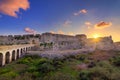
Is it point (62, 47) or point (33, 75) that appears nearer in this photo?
point (33, 75)

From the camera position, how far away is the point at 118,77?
40.0 ft

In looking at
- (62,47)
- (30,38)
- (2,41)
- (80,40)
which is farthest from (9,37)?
(80,40)

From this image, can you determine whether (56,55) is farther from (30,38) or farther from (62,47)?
(30,38)

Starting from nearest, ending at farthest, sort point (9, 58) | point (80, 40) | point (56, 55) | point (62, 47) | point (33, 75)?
1. point (33, 75)
2. point (9, 58)
3. point (56, 55)
4. point (62, 47)
5. point (80, 40)

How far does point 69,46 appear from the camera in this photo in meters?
41.8

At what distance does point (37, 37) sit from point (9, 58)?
29.8 meters

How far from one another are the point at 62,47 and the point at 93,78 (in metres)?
28.5

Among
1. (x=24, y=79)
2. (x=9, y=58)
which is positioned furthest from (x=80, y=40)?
(x=24, y=79)

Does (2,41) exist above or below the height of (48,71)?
above

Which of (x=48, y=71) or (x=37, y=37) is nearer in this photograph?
(x=48, y=71)

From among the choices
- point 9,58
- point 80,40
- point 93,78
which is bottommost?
point 93,78

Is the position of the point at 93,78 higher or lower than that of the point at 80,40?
lower

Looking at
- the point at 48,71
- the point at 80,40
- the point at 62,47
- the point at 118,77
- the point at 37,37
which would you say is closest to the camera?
the point at 118,77

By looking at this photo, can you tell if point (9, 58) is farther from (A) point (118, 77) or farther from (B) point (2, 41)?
(B) point (2, 41)
